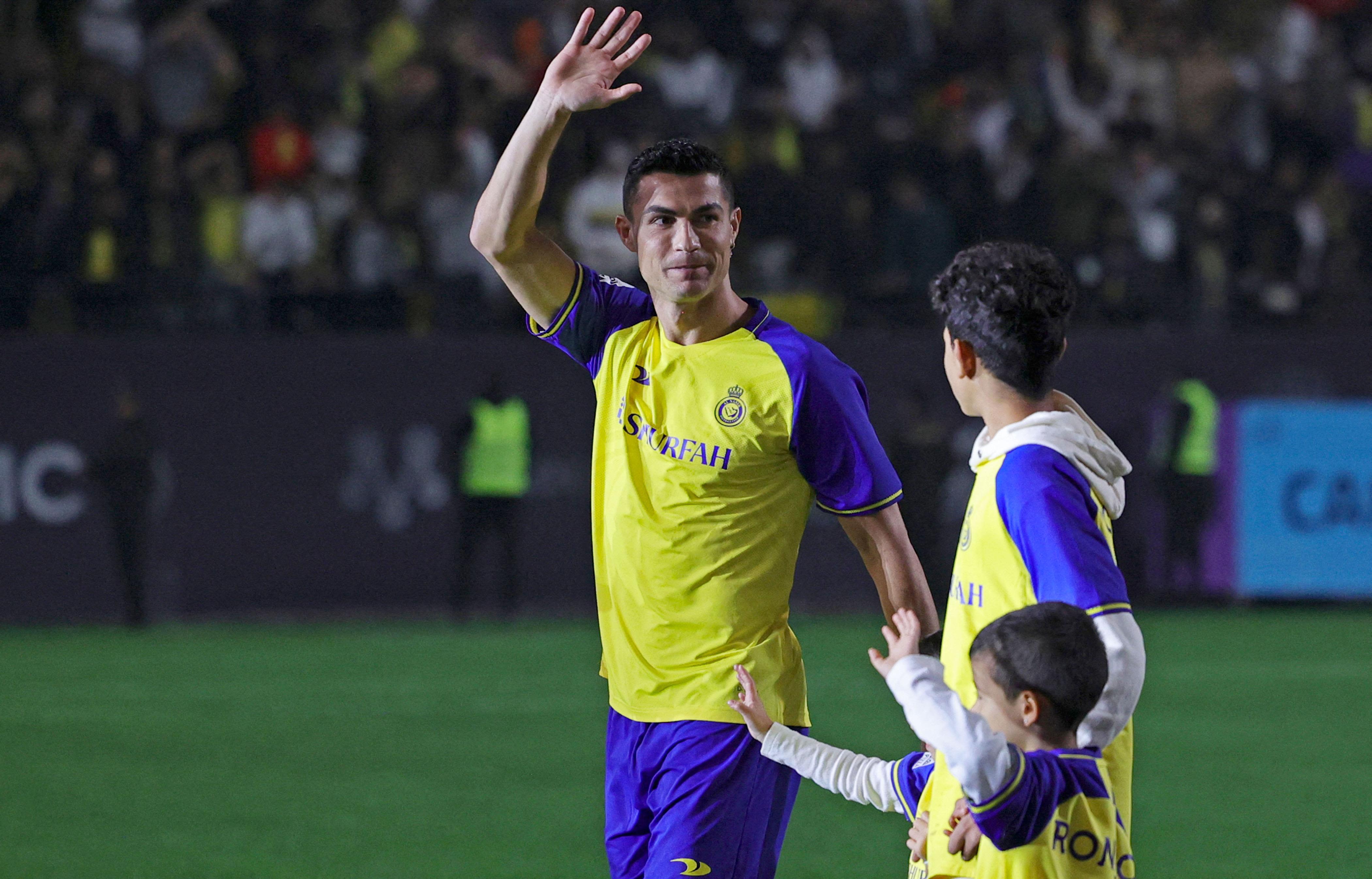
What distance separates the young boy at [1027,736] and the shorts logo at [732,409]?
41.9 inches

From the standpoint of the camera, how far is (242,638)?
15.0 m

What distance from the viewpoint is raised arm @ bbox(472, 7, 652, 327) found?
418 centimetres

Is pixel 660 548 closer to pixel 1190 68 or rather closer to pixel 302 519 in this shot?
pixel 302 519

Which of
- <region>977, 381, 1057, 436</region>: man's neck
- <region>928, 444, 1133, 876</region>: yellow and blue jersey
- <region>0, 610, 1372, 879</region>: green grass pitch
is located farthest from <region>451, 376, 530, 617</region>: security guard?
<region>977, 381, 1057, 436</region>: man's neck

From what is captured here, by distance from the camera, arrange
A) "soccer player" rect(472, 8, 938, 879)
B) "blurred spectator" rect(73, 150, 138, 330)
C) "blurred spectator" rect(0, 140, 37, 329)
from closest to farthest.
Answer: "soccer player" rect(472, 8, 938, 879)
"blurred spectator" rect(0, 140, 37, 329)
"blurred spectator" rect(73, 150, 138, 330)

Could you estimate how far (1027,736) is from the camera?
320 cm

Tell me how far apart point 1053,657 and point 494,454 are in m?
13.3

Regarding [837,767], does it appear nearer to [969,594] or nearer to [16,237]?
[969,594]

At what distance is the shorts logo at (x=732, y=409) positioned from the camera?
4277mm

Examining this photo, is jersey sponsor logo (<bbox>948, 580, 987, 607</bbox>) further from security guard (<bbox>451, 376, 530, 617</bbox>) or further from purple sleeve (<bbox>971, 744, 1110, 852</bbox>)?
security guard (<bbox>451, 376, 530, 617</bbox>)

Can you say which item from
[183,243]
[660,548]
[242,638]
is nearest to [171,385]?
[183,243]

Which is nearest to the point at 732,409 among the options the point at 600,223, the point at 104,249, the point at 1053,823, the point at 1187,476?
the point at 1053,823

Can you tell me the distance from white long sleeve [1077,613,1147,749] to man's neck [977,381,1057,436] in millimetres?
453

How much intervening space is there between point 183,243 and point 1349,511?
10979 millimetres
